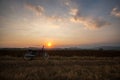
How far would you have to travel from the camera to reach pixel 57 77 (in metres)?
13.9

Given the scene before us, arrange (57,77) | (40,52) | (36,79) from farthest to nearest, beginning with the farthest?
(40,52), (57,77), (36,79)

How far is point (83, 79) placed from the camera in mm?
13305

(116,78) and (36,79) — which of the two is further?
(116,78)

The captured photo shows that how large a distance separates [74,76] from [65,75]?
0.77 m

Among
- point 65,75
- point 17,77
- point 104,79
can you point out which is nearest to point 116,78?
point 104,79

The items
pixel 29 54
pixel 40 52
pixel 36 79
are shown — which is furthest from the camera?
pixel 40 52

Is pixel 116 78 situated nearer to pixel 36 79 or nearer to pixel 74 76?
pixel 74 76

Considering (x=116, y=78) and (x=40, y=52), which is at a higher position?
(x=40, y=52)

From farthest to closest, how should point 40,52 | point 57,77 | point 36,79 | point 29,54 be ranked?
point 40,52
point 29,54
point 57,77
point 36,79

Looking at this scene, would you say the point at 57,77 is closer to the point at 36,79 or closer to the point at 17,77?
the point at 36,79

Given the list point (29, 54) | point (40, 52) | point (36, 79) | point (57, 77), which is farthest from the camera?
point (40, 52)

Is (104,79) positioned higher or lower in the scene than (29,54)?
lower

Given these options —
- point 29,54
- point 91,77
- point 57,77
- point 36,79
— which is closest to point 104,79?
point 91,77

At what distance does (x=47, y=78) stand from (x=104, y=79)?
14.3ft
